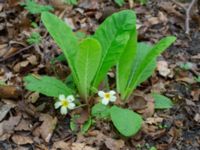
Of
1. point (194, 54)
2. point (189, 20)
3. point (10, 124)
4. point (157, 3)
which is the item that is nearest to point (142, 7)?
point (157, 3)

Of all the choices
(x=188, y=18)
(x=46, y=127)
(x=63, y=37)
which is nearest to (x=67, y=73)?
(x=63, y=37)

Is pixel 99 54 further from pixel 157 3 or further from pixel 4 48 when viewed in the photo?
pixel 157 3

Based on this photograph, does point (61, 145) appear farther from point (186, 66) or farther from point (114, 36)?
point (186, 66)

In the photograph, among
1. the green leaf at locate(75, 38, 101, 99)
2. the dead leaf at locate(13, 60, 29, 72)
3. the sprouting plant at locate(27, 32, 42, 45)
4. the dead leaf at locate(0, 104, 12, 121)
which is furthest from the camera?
the sprouting plant at locate(27, 32, 42, 45)

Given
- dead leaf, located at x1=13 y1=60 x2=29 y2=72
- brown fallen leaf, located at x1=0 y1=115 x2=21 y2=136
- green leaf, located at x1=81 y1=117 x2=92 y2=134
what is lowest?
green leaf, located at x1=81 y1=117 x2=92 y2=134

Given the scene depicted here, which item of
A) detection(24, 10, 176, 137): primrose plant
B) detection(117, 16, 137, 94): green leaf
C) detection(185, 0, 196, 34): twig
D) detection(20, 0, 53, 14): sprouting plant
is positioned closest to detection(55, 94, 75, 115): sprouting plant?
detection(24, 10, 176, 137): primrose plant

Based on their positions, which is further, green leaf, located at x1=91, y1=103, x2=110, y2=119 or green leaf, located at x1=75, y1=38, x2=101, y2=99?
green leaf, located at x1=91, y1=103, x2=110, y2=119

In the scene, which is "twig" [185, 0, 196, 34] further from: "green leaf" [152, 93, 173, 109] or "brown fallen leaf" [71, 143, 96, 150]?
"brown fallen leaf" [71, 143, 96, 150]
